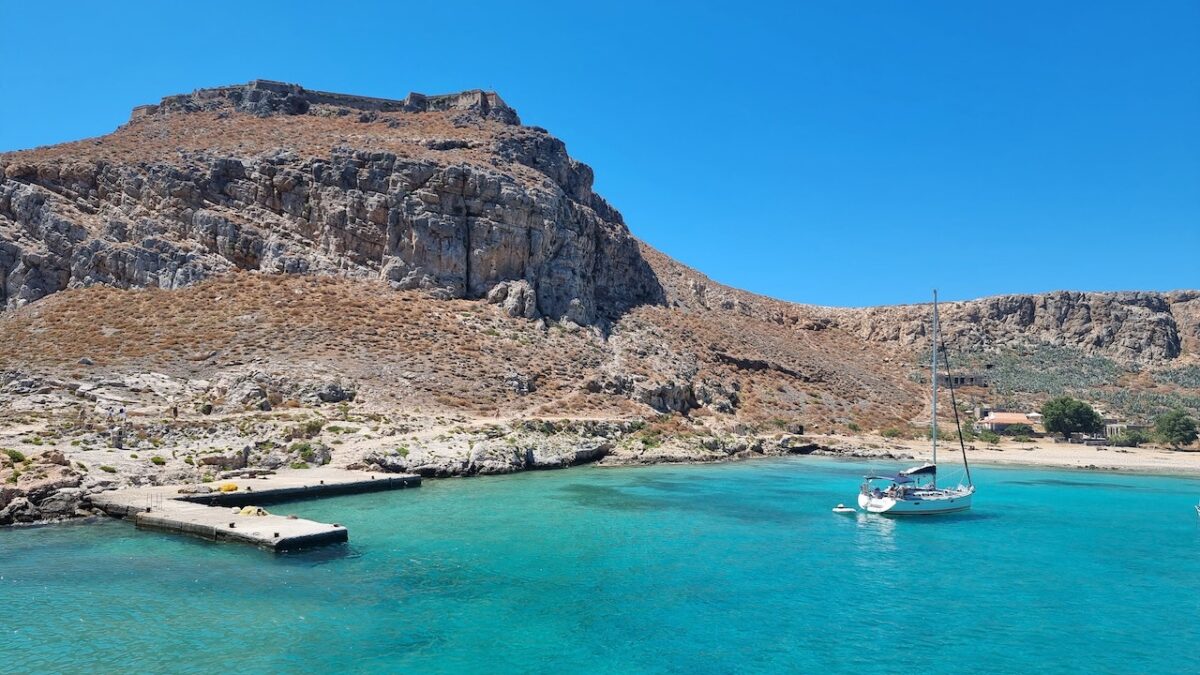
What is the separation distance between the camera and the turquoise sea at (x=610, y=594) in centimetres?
1512

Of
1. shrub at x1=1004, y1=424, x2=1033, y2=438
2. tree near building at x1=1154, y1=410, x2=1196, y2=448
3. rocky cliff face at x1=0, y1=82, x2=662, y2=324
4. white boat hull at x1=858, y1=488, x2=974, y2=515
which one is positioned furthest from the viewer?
shrub at x1=1004, y1=424, x2=1033, y2=438

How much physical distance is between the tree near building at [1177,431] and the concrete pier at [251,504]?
200ft

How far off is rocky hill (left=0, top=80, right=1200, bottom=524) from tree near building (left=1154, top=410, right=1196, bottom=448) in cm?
1809

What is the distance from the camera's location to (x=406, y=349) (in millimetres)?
51906

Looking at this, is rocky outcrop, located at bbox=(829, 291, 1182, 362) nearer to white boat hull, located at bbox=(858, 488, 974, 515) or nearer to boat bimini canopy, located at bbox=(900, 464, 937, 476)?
boat bimini canopy, located at bbox=(900, 464, 937, 476)

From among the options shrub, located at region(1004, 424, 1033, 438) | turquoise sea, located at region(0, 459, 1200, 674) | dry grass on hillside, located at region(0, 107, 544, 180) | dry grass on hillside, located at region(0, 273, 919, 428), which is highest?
dry grass on hillside, located at region(0, 107, 544, 180)

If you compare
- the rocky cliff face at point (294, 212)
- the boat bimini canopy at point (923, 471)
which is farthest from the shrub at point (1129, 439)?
the rocky cliff face at point (294, 212)

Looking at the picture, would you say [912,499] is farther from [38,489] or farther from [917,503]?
[38,489]

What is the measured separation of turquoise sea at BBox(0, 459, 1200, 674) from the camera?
15.1m

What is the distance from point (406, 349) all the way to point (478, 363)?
4701 mm

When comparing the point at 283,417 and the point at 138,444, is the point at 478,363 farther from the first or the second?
the point at 138,444

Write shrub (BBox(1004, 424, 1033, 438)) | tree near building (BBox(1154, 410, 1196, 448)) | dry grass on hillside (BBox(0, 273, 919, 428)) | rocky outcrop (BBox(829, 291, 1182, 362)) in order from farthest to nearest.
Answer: rocky outcrop (BBox(829, 291, 1182, 362)) < shrub (BBox(1004, 424, 1033, 438)) < tree near building (BBox(1154, 410, 1196, 448)) < dry grass on hillside (BBox(0, 273, 919, 428))

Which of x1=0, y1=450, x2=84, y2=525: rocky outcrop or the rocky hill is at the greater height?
the rocky hill

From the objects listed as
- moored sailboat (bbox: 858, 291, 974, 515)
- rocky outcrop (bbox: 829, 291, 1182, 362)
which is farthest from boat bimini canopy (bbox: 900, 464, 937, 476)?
rocky outcrop (bbox: 829, 291, 1182, 362)
